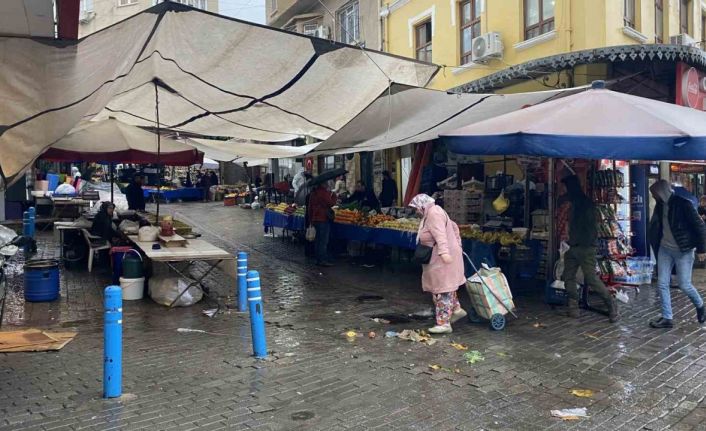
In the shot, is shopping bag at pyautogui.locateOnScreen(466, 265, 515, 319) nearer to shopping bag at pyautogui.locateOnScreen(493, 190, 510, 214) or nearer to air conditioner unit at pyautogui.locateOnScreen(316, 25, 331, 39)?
shopping bag at pyautogui.locateOnScreen(493, 190, 510, 214)

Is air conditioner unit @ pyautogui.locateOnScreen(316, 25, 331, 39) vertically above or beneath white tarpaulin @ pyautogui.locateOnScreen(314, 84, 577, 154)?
above

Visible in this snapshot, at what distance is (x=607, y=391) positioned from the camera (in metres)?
4.94

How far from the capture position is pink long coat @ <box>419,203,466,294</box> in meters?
6.72

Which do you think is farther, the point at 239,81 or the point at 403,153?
the point at 403,153

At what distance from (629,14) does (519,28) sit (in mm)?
2319

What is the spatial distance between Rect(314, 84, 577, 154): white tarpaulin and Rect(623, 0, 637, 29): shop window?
179 inches

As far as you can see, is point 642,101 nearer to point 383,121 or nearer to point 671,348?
point 671,348

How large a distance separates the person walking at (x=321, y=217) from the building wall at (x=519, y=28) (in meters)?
3.79

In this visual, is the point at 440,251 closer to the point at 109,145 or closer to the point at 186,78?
the point at 186,78

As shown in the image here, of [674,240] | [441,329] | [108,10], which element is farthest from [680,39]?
[108,10]

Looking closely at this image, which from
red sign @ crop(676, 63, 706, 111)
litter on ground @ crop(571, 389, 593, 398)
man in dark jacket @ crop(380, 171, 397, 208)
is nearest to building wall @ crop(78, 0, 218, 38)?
man in dark jacket @ crop(380, 171, 397, 208)

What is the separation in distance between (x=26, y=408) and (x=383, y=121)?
8503 millimetres

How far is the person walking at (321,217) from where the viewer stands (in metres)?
12.3

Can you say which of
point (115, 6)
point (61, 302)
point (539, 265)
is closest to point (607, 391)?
point (539, 265)
